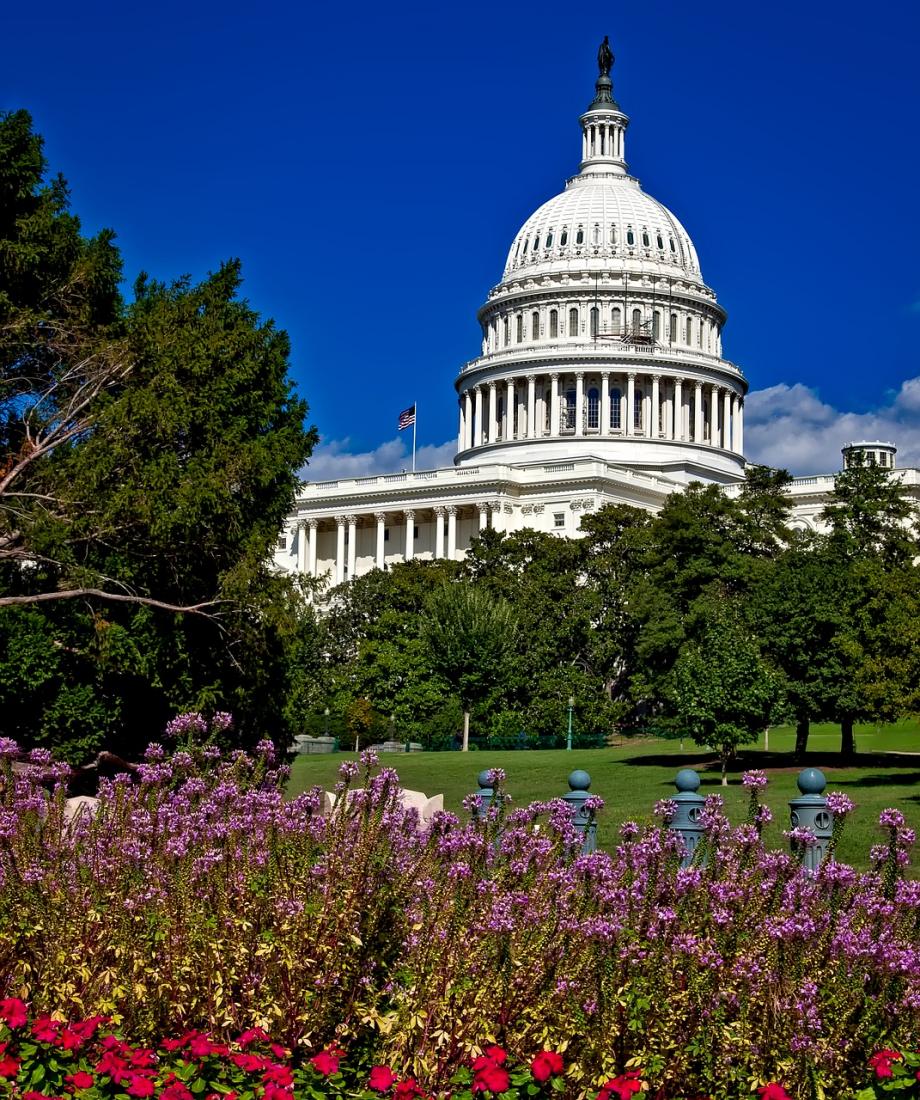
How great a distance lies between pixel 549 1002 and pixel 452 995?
0.57m

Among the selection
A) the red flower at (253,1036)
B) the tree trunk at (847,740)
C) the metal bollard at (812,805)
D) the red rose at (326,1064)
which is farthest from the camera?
the tree trunk at (847,740)

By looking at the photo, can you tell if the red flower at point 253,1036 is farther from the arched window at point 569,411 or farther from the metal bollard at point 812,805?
the arched window at point 569,411

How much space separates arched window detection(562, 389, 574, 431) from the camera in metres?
132

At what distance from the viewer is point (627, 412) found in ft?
430

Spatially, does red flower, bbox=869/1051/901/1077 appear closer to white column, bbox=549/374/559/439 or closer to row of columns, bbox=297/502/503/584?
row of columns, bbox=297/502/503/584

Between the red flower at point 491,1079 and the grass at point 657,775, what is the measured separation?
1820 centimetres

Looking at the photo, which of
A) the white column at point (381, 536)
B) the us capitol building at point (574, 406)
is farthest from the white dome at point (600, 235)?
the white column at point (381, 536)

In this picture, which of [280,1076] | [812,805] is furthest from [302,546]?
[280,1076]

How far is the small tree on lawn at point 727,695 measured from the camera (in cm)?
4691

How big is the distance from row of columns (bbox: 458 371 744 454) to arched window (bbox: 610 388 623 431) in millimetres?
546

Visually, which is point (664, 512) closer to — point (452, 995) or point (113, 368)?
point (113, 368)

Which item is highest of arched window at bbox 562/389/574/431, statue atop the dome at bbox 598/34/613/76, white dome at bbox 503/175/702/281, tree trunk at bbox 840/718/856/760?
statue atop the dome at bbox 598/34/613/76

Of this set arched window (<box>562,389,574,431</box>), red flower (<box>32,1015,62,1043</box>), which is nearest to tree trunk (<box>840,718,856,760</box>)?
red flower (<box>32,1015,62,1043</box>)

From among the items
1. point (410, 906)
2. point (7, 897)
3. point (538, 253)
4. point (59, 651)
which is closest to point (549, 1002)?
point (410, 906)
